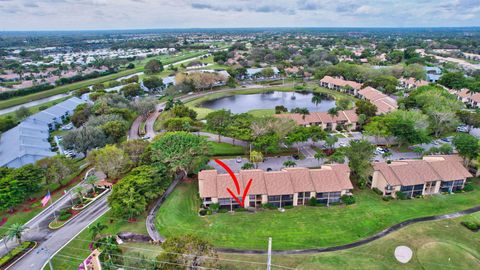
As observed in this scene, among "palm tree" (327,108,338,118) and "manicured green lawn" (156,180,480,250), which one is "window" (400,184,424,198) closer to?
"manicured green lawn" (156,180,480,250)

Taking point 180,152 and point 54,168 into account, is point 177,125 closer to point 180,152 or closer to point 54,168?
Result: point 180,152

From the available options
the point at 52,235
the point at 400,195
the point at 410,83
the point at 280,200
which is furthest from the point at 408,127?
the point at 410,83

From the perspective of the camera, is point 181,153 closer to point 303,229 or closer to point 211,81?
point 303,229

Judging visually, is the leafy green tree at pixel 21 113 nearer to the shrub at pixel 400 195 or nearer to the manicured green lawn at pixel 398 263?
the manicured green lawn at pixel 398 263

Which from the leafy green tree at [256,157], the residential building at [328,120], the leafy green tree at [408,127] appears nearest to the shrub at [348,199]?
the leafy green tree at [256,157]

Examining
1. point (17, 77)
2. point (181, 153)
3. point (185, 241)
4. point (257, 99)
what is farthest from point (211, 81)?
point (17, 77)
